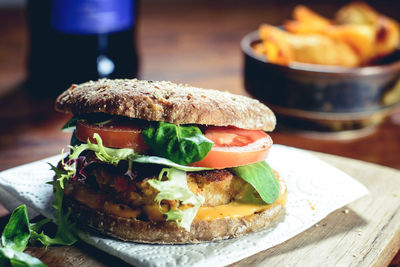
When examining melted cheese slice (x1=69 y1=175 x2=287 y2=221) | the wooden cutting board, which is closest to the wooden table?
the wooden cutting board

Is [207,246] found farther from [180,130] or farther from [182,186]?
[180,130]

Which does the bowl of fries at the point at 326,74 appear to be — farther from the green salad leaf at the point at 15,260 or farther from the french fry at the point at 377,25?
the green salad leaf at the point at 15,260

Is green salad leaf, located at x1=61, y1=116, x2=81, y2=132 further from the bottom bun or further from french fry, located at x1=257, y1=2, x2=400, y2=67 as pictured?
french fry, located at x1=257, y1=2, x2=400, y2=67

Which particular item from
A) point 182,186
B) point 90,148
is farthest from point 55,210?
point 182,186

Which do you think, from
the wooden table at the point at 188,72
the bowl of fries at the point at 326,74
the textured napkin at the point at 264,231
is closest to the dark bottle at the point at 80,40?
the wooden table at the point at 188,72

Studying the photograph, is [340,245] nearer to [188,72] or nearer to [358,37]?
[358,37]

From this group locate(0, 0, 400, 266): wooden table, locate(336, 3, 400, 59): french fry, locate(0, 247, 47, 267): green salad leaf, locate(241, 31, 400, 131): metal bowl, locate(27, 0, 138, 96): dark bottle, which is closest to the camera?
locate(0, 247, 47, 267): green salad leaf

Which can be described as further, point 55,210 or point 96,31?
point 96,31
